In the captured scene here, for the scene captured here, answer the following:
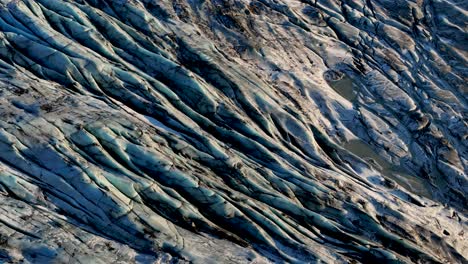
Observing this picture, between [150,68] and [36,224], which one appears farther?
[150,68]

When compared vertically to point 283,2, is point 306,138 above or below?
below

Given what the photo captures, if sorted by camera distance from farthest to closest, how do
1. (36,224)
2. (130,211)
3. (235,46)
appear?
(235,46), (130,211), (36,224)

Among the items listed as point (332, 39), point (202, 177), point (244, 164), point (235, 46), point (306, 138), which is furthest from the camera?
point (332, 39)

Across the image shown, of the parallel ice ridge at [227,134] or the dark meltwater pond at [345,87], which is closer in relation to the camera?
the parallel ice ridge at [227,134]

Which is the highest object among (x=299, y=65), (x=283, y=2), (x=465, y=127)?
(x=283, y=2)

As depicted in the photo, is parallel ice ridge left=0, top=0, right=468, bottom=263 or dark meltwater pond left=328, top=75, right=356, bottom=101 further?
dark meltwater pond left=328, top=75, right=356, bottom=101

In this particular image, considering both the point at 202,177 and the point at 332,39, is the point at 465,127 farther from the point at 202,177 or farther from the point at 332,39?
the point at 202,177

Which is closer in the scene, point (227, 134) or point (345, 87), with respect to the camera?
point (227, 134)

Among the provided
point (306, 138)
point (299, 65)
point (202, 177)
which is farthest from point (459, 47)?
point (202, 177)
